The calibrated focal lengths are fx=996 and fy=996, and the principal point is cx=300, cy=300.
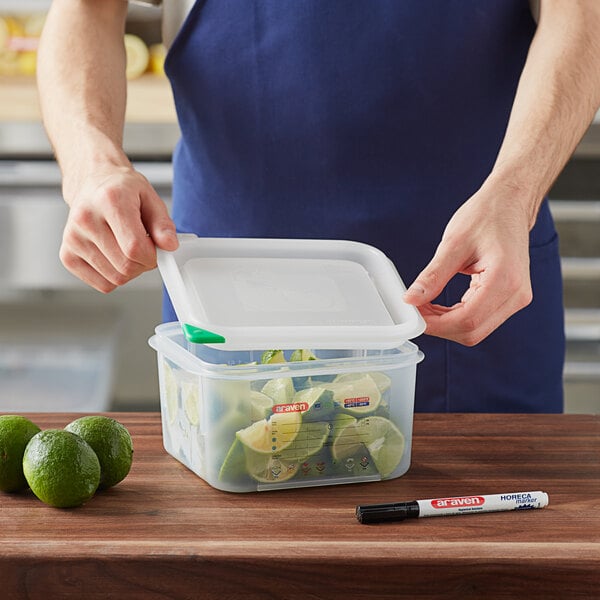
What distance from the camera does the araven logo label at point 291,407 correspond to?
2.91 feet

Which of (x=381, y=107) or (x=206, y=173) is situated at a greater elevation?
(x=381, y=107)

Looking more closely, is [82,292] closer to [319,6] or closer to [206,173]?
[206,173]

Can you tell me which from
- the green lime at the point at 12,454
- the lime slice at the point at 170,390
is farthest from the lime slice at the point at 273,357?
the green lime at the point at 12,454

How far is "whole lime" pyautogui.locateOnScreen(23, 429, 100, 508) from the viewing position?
2.76 ft

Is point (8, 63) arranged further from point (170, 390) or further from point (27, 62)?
point (170, 390)

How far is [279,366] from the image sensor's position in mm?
892

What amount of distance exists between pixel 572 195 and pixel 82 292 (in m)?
1.23

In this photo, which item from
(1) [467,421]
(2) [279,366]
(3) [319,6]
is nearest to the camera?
(2) [279,366]

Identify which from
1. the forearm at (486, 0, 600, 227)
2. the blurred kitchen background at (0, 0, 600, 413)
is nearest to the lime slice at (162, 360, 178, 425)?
the forearm at (486, 0, 600, 227)

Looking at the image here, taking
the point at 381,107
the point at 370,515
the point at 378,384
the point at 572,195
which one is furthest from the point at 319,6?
the point at 572,195

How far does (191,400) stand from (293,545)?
194 mm

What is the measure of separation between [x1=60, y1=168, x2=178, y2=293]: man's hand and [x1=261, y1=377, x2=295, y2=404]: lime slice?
0.17m

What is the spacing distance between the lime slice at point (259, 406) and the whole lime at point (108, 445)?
125 mm

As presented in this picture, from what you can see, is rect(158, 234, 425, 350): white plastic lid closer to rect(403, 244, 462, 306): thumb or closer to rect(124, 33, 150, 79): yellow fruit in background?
rect(403, 244, 462, 306): thumb
